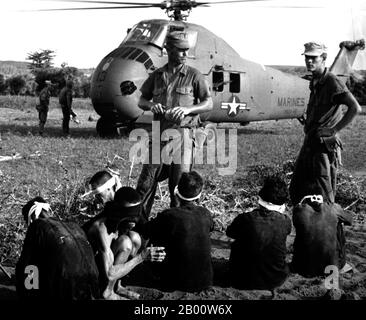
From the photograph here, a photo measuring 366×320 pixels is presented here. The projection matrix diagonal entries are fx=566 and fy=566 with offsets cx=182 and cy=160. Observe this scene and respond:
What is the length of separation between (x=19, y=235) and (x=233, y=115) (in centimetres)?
1047

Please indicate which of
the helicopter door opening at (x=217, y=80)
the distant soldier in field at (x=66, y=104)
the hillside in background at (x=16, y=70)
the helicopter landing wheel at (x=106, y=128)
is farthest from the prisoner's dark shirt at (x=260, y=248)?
the hillside in background at (x=16, y=70)

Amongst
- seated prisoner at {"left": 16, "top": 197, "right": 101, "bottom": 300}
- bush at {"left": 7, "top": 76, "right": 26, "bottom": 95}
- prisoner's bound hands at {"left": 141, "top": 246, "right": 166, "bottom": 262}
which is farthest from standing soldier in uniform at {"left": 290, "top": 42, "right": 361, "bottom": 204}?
bush at {"left": 7, "top": 76, "right": 26, "bottom": 95}

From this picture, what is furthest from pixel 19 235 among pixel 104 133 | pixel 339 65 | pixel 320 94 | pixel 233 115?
pixel 339 65

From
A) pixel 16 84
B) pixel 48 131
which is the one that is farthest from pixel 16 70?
pixel 48 131

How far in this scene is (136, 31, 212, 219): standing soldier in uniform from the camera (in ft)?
17.4

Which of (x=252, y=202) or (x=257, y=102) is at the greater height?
(x=257, y=102)

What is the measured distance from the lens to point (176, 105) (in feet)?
17.6

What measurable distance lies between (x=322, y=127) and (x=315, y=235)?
1082 mm

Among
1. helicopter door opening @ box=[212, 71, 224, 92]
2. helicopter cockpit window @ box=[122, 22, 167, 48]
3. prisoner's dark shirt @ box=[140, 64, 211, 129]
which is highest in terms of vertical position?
helicopter cockpit window @ box=[122, 22, 167, 48]

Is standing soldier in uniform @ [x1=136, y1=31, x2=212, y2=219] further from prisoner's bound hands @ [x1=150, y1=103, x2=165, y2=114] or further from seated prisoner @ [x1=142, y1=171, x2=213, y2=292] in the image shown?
seated prisoner @ [x1=142, y1=171, x2=213, y2=292]

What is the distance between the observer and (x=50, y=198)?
264 inches

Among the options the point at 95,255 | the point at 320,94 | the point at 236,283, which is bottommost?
the point at 236,283
